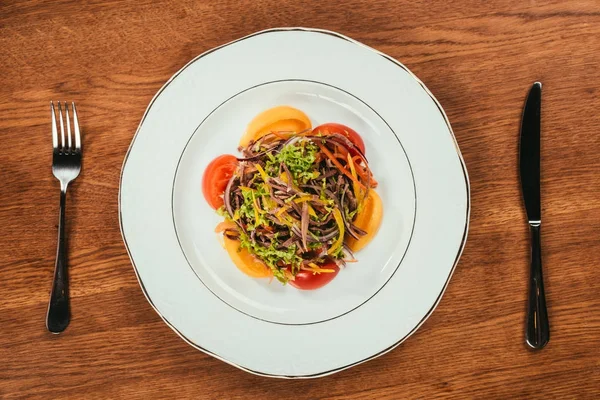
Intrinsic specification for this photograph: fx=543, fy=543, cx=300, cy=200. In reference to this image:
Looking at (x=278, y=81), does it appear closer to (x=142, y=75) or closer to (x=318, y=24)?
(x=318, y=24)

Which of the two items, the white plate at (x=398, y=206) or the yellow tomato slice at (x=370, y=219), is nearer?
the white plate at (x=398, y=206)

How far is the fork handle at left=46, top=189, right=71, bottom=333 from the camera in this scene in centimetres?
185

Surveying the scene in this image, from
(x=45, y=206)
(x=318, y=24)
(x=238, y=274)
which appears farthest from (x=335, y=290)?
(x=45, y=206)

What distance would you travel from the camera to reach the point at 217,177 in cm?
191

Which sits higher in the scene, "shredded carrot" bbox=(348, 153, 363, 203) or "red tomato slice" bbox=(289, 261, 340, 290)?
"shredded carrot" bbox=(348, 153, 363, 203)

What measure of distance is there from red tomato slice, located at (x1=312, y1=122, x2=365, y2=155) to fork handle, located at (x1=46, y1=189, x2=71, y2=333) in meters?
0.91

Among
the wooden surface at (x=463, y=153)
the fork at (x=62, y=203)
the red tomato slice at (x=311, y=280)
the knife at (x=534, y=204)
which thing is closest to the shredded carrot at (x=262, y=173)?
the red tomato slice at (x=311, y=280)

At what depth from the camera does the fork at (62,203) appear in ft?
6.07

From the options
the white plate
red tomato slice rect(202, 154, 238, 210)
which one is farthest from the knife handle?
red tomato slice rect(202, 154, 238, 210)

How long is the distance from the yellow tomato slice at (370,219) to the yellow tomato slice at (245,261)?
32 cm

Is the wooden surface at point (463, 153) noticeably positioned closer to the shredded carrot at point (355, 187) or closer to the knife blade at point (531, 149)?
the knife blade at point (531, 149)

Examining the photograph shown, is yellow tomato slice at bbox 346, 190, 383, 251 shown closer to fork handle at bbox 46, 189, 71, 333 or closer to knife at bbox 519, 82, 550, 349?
knife at bbox 519, 82, 550, 349

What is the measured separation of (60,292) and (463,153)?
58.0 inches

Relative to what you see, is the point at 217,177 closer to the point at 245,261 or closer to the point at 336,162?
the point at 245,261
